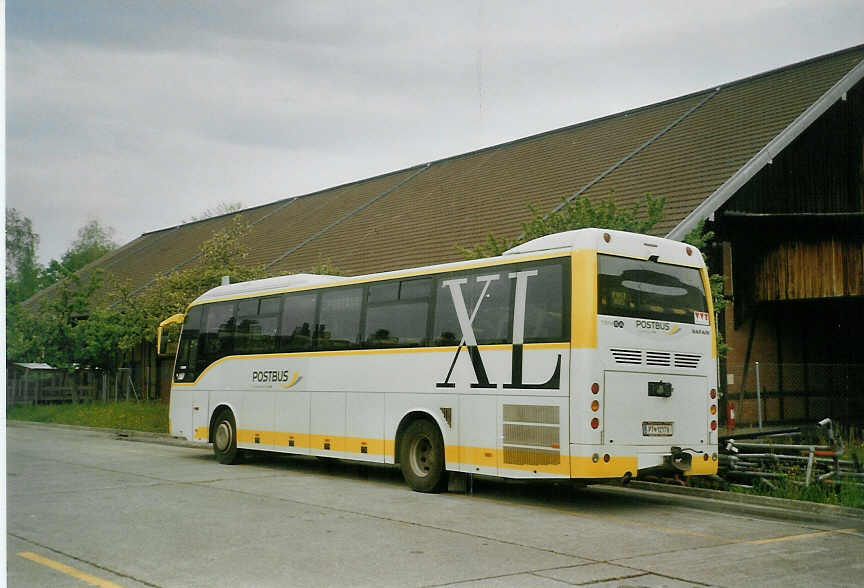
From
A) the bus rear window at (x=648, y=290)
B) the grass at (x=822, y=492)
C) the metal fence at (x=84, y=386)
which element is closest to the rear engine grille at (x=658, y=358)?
the bus rear window at (x=648, y=290)

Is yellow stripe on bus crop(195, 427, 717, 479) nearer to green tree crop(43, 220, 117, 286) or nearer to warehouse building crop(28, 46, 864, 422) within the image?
green tree crop(43, 220, 117, 286)

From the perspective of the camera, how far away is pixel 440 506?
1166 cm

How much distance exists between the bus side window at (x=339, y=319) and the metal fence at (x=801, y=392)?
418 inches

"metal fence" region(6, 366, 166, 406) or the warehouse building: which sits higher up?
the warehouse building

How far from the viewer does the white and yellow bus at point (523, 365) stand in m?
11.3

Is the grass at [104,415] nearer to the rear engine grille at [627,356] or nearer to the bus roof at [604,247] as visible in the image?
the bus roof at [604,247]

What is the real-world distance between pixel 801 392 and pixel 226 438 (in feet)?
48.4

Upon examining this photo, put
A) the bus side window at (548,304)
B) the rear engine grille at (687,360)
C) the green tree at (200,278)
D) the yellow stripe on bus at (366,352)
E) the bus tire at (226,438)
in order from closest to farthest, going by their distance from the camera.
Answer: the bus side window at (548,304)
the yellow stripe on bus at (366,352)
the rear engine grille at (687,360)
the bus tire at (226,438)
the green tree at (200,278)

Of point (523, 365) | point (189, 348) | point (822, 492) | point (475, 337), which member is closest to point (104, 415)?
point (189, 348)

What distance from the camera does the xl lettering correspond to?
11.9 metres

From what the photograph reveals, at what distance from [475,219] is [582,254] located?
1410 centimetres

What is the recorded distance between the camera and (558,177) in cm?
2552

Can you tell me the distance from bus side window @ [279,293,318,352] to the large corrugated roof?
610cm

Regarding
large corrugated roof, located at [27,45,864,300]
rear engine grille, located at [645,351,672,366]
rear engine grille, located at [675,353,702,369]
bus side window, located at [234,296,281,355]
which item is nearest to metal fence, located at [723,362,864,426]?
large corrugated roof, located at [27,45,864,300]
